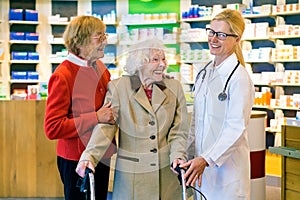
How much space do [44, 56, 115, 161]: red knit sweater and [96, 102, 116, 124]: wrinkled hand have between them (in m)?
0.09

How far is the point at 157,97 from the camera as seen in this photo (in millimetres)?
2049

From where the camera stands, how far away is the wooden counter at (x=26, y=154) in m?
4.77

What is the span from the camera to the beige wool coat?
2041 millimetres

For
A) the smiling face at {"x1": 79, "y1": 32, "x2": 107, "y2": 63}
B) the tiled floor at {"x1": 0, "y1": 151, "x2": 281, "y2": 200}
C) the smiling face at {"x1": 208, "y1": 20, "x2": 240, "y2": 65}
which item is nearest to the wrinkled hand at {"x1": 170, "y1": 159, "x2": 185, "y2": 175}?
the smiling face at {"x1": 208, "y1": 20, "x2": 240, "y2": 65}

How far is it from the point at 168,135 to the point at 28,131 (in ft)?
9.91

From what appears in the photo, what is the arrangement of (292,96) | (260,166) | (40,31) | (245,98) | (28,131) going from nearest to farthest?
(245,98) → (260,166) → (28,131) → (292,96) → (40,31)

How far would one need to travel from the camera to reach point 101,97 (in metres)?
2.29

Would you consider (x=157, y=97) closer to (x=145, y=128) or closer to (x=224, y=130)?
(x=145, y=128)

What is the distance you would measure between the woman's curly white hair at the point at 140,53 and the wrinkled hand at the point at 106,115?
0.61ft

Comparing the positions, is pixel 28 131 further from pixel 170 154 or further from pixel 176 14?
pixel 176 14

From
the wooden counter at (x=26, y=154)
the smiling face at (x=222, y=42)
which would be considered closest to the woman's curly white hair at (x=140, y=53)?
the smiling face at (x=222, y=42)

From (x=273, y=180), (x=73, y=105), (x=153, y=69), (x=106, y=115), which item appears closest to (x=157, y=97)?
(x=153, y=69)

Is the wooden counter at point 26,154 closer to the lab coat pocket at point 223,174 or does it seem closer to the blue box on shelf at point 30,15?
the lab coat pocket at point 223,174

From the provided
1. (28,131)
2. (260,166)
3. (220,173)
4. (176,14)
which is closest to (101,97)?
(220,173)
